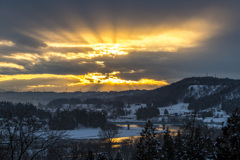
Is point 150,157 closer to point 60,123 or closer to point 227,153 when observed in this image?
point 227,153

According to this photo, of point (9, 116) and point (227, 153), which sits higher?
point (9, 116)

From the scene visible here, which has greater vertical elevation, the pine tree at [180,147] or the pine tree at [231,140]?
the pine tree at [231,140]

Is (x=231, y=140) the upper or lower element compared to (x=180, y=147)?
upper

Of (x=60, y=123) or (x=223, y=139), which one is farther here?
(x=60, y=123)

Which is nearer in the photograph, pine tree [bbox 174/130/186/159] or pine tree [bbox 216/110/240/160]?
pine tree [bbox 216/110/240/160]

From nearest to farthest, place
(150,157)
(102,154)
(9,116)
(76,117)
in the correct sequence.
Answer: (9,116) → (102,154) → (150,157) → (76,117)

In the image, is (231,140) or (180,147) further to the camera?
(180,147)

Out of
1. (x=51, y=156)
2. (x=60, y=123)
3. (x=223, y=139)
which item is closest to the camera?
(x=223, y=139)

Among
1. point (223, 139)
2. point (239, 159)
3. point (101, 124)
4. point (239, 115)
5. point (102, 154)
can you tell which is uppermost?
point (239, 115)

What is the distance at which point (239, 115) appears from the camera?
19375 millimetres

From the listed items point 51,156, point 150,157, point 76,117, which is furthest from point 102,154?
point 76,117

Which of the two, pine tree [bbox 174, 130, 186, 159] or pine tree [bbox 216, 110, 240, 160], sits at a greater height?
pine tree [bbox 216, 110, 240, 160]

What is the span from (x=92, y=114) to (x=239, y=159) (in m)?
167

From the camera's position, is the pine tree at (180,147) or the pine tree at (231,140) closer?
the pine tree at (231,140)
